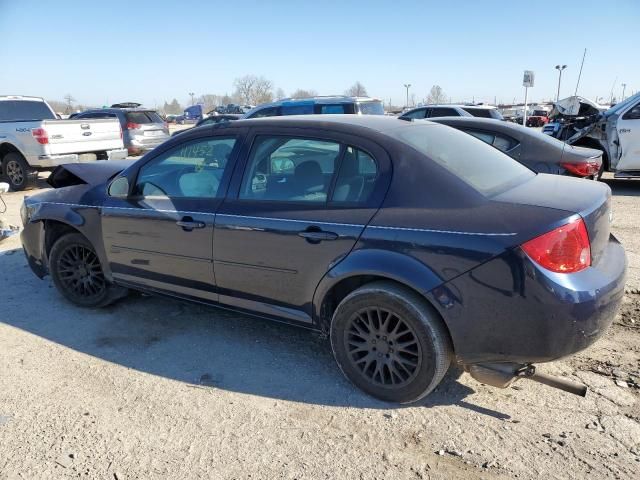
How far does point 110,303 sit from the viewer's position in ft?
14.7

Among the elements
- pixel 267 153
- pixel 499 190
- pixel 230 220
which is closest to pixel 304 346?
pixel 230 220

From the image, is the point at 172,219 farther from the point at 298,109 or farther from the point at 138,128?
the point at 138,128

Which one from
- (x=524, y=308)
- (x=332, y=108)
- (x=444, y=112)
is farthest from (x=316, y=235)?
(x=444, y=112)

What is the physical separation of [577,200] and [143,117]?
12941 mm

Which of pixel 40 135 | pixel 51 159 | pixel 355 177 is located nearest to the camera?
pixel 355 177

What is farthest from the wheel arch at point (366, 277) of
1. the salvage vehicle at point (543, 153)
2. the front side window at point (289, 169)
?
the salvage vehicle at point (543, 153)

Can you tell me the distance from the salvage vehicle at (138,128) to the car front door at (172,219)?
9.87 m

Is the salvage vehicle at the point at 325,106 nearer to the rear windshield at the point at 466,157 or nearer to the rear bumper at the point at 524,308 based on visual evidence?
the rear windshield at the point at 466,157

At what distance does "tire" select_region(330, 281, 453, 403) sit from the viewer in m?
2.81

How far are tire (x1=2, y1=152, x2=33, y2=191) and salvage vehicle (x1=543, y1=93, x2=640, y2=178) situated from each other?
1122 centimetres

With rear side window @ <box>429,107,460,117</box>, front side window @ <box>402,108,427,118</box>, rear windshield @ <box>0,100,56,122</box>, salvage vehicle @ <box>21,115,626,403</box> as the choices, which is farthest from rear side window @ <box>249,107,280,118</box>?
salvage vehicle @ <box>21,115,626,403</box>

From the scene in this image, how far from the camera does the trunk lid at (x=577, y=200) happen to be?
265 centimetres

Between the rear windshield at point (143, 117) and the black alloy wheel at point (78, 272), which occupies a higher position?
the rear windshield at point (143, 117)

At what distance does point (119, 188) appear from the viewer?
4051mm
